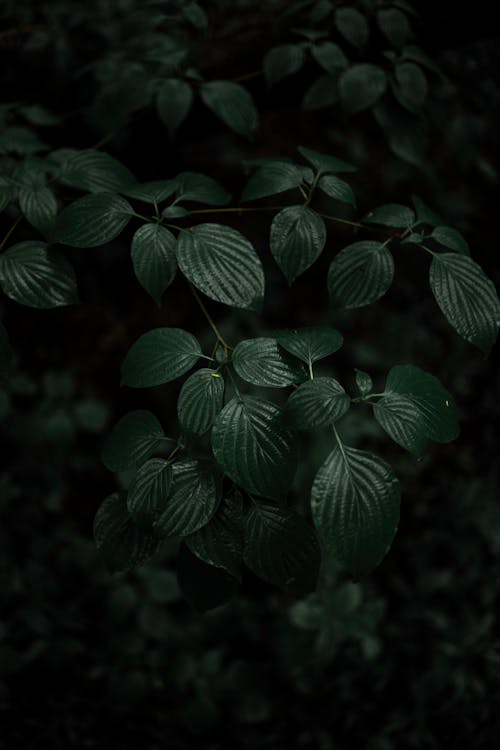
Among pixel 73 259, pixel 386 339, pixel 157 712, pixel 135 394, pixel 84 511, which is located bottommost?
pixel 157 712

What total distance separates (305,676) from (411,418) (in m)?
1.04

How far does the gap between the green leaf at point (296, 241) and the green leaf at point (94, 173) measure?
0.87ft

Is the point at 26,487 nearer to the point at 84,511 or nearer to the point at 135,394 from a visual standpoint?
the point at 84,511

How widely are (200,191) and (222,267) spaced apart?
0.56 feet

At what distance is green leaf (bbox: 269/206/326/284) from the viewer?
800mm

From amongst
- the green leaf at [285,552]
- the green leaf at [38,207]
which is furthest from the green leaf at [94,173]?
the green leaf at [285,552]

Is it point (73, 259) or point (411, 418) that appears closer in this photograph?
point (411, 418)

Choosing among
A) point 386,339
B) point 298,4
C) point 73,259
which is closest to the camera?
point 298,4

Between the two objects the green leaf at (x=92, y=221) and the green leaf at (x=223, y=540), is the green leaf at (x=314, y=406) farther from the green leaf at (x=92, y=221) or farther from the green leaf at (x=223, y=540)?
the green leaf at (x=92, y=221)

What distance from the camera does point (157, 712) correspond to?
145 centimetres

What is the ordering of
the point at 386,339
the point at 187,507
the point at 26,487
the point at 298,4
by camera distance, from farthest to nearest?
the point at 386,339
the point at 26,487
the point at 298,4
the point at 187,507

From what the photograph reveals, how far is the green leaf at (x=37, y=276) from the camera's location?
2.56ft

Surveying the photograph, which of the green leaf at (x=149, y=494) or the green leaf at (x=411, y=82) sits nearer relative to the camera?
the green leaf at (x=149, y=494)

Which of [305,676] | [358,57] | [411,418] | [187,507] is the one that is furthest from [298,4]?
[305,676]
